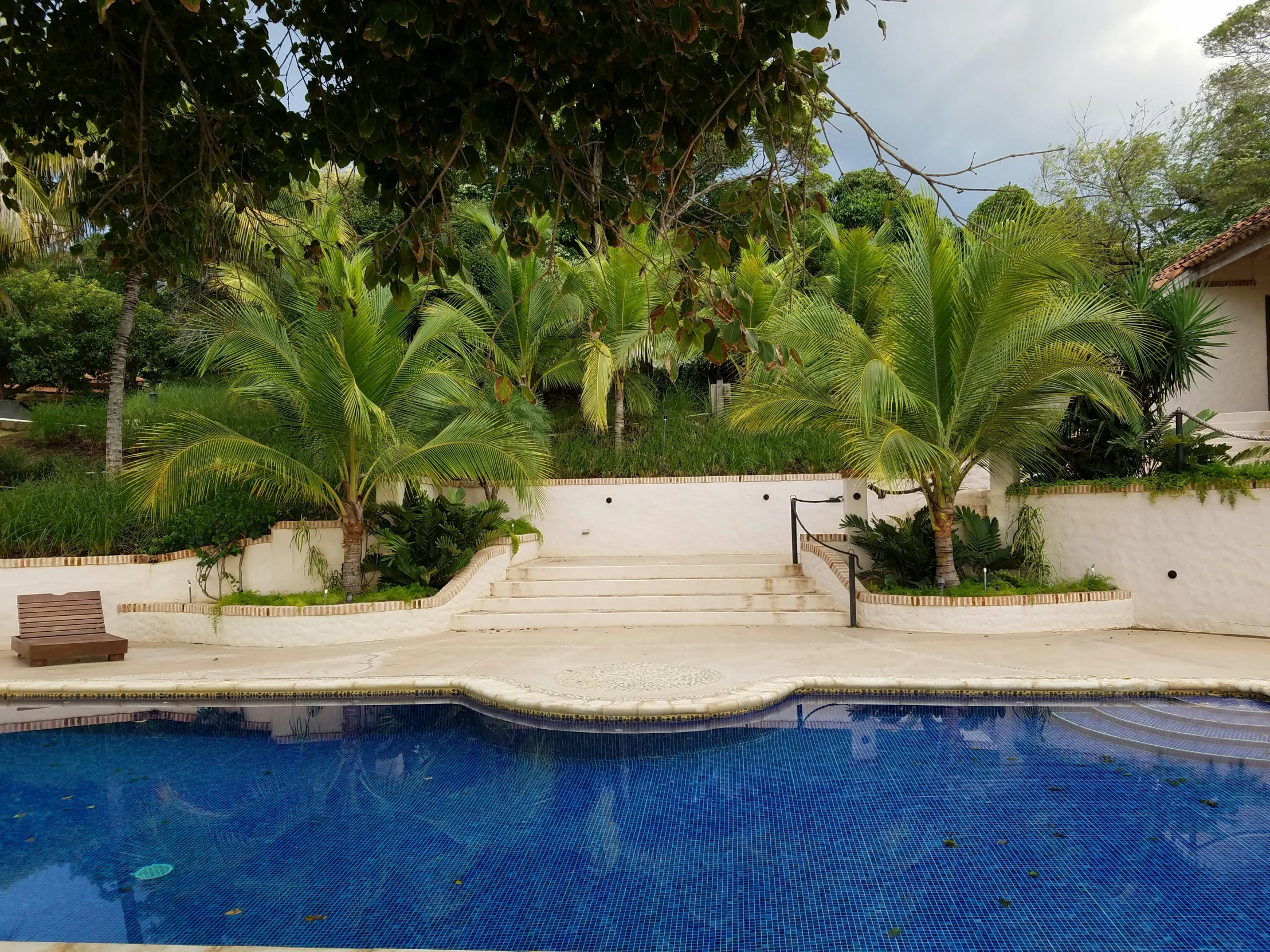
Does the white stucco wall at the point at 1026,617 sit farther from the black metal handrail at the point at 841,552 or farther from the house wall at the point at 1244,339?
the house wall at the point at 1244,339

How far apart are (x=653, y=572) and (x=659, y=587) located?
1.66ft

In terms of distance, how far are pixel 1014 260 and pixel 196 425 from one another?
9015 millimetres

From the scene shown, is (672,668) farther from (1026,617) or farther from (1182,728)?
(1026,617)

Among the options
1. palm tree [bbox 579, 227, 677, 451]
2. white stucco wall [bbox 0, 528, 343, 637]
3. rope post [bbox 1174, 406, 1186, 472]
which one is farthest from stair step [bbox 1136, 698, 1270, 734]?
white stucco wall [bbox 0, 528, 343, 637]

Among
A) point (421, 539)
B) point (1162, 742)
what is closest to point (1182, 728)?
point (1162, 742)

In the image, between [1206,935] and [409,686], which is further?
[409,686]

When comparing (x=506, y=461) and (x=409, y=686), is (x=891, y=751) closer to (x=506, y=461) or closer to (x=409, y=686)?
(x=409, y=686)

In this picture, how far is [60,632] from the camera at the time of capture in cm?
912

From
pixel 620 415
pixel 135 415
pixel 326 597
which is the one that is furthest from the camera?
pixel 135 415

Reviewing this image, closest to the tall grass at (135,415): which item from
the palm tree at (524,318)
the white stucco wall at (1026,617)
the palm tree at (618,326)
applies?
the palm tree at (524,318)

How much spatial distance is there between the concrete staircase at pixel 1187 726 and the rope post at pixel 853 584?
10.7ft

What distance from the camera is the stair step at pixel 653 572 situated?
38.1 feet

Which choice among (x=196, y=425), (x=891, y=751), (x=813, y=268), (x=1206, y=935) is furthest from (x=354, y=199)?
(x=1206, y=935)

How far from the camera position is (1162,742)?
5.77 metres
